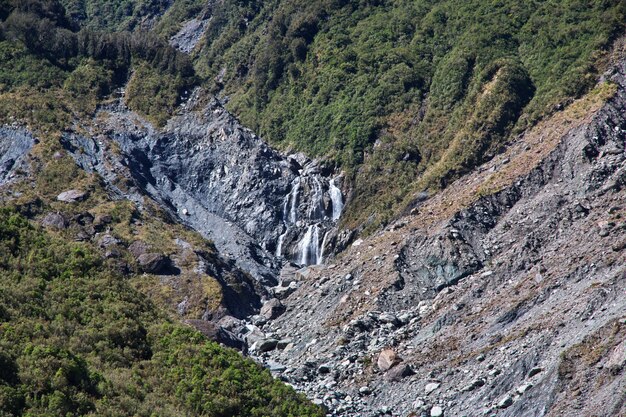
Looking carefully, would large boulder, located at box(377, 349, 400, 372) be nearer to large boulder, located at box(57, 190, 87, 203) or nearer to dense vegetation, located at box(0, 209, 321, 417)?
dense vegetation, located at box(0, 209, 321, 417)

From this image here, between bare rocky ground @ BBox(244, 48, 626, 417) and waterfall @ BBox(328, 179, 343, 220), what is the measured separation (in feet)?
35.7

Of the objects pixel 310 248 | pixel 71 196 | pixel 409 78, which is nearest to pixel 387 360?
pixel 310 248

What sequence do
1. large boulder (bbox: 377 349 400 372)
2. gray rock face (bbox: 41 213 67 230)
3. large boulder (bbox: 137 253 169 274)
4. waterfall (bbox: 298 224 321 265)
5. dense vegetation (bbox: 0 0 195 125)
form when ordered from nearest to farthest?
large boulder (bbox: 377 349 400 372) < large boulder (bbox: 137 253 169 274) < gray rock face (bbox: 41 213 67 230) < waterfall (bbox: 298 224 321 265) < dense vegetation (bbox: 0 0 195 125)

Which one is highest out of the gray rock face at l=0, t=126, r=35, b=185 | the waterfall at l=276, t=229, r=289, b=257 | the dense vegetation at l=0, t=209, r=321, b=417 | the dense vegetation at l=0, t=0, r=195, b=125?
the dense vegetation at l=0, t=0, r=195, b=125

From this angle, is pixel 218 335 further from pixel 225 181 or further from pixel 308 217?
pixel 225 181

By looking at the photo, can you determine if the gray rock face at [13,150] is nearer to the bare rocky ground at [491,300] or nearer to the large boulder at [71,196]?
the large boulder at [71,196]

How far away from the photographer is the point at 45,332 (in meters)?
31.0

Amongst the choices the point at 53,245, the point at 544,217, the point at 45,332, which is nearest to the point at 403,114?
the point at 544,217

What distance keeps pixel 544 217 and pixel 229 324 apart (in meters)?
20.3

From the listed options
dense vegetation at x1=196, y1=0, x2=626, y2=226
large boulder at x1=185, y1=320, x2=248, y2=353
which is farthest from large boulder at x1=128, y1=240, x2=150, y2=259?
dense vegetation at x1=196, y1=0, x2=626, y2=226

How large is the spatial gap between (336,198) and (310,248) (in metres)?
6.59

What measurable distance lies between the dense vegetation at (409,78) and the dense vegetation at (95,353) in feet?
114

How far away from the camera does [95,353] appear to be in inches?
1254

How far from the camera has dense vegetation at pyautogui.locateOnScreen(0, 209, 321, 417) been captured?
2730 cm
